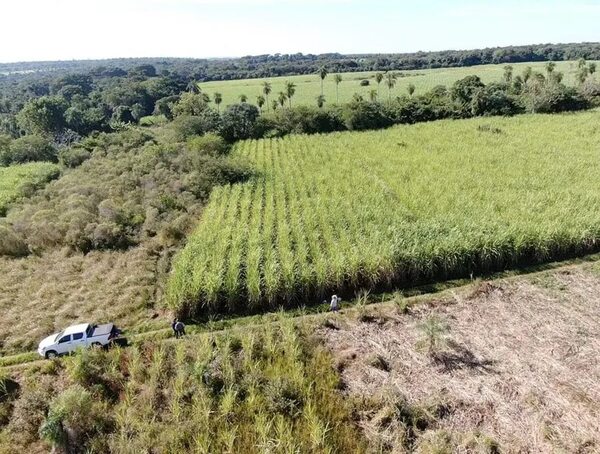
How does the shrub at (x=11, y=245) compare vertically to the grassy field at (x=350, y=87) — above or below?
below

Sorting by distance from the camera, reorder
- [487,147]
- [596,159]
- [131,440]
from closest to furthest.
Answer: [131,440] < [596,159] < [487,147]

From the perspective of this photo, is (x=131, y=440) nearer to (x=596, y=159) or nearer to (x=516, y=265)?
(x=516, y=265)

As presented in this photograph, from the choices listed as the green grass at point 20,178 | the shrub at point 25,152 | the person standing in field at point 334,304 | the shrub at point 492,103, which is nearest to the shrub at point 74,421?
the person standing in field at point 334,304

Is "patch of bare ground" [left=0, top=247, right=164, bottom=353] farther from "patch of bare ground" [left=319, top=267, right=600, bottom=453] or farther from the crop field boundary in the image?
"patch of bare ground" [left=319, top=267, right=600, bottom=453]

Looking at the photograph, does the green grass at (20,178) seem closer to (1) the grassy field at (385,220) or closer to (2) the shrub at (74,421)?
(1) the grassy field at (385,220)

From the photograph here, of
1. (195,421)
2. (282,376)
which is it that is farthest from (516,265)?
(195,421)

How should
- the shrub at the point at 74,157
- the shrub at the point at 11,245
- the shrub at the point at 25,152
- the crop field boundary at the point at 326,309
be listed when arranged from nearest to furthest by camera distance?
the crop field boundary at the point at 326,309
the shrub at the point at 11,245
the shrub at the point at 74,157
the shrub at the point at 25,152

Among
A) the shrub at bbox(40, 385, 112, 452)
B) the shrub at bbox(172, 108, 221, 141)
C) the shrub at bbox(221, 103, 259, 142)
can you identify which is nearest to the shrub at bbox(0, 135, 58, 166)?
the shrub at bbox(172, 108, 221, 141)
